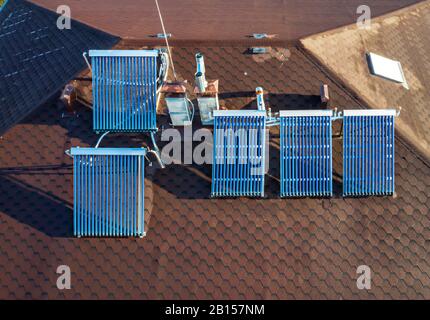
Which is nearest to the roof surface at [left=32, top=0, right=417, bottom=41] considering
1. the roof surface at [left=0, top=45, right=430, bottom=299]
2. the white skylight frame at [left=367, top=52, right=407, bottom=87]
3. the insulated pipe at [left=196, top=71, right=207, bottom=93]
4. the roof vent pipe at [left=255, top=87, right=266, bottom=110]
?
the white skylight frame at [left=367, top=52, right=407, bottom=87]

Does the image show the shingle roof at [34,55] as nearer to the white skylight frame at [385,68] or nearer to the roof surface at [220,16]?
the roof surface at [220,16]

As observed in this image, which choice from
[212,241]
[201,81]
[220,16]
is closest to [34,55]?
[220,16]

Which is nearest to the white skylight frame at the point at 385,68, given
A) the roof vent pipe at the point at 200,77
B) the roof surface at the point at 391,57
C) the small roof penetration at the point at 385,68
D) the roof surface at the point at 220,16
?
the small roof penetration at the point at 385,68

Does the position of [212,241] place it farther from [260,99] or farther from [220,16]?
[220,16]

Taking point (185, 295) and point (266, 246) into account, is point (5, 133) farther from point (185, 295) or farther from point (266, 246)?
point (266, 246)

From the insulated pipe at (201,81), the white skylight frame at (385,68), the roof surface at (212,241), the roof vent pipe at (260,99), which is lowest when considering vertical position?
the roof surface at (212,241)

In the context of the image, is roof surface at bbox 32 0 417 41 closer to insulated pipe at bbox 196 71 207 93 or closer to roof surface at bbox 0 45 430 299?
insulated pipe at bbox 196 71 207 93

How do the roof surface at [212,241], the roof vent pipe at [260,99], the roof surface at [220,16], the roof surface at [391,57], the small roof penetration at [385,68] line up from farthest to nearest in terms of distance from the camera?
the roof surface at [220,16]
the small roof penetration at [385,68]
the roof surface at [391,57]
the roof vent pipe at [260,99]
the roof surface at [212,241]
